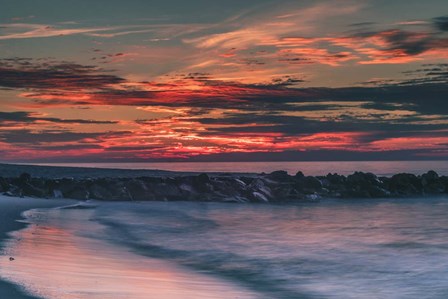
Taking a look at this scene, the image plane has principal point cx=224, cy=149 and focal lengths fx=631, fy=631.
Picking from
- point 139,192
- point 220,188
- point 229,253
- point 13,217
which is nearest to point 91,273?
point 229,253

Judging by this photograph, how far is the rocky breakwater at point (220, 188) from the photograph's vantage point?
2867cm

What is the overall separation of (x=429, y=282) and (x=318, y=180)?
21877 mm

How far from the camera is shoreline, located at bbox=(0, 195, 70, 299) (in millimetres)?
7727

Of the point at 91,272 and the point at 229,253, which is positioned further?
the point at 229,253

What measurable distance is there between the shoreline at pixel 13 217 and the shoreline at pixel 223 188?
234 cm

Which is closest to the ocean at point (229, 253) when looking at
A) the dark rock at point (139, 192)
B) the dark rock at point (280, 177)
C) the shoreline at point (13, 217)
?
the shoreline at point (13, 217)

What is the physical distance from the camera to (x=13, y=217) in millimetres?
17766

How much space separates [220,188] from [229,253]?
51.3ft

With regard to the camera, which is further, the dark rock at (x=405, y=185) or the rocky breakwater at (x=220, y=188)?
the dark rock at (x=405, y=185)

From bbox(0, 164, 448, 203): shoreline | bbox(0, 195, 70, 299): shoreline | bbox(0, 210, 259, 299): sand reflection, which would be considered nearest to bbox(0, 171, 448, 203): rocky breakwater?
bbox(0, 164, 448, 203): shoreline

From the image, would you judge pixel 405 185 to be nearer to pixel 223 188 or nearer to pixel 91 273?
pixel 223 188

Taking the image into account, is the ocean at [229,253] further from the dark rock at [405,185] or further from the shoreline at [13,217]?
the dark rock at [405,185]

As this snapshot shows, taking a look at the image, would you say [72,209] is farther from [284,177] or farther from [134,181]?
[284,177]

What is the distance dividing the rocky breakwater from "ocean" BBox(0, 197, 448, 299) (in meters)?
4.13
